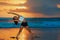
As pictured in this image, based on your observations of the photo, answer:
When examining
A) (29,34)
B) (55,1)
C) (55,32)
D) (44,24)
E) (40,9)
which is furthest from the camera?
(55,1)

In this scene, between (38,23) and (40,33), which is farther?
(38,23)

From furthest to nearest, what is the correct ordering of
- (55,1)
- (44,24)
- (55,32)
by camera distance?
(55,1) → (44,24) → (55,32)

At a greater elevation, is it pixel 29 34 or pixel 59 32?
pixel 29 34

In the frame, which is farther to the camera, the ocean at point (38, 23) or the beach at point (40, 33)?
the ocean at point (38, 23)

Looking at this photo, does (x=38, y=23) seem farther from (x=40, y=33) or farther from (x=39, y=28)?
(x=40, y=33)

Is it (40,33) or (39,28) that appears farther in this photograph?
(39,28)

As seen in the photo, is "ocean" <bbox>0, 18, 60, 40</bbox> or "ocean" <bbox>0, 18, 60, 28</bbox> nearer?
"ocean" <bbox>0, 18, 60, 40</bbox>

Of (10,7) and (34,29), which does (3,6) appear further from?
(34,29)

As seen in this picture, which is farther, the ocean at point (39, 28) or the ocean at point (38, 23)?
the ocean at point (38, 23)

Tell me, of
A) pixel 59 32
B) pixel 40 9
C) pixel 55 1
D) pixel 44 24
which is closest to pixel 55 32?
pixel 59 32

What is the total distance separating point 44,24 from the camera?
5.11 ft

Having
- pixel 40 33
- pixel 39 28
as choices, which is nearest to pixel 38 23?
pixel 39 28

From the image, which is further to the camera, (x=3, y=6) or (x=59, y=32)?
(x=3, y=6)

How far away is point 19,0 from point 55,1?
0.43 meters
